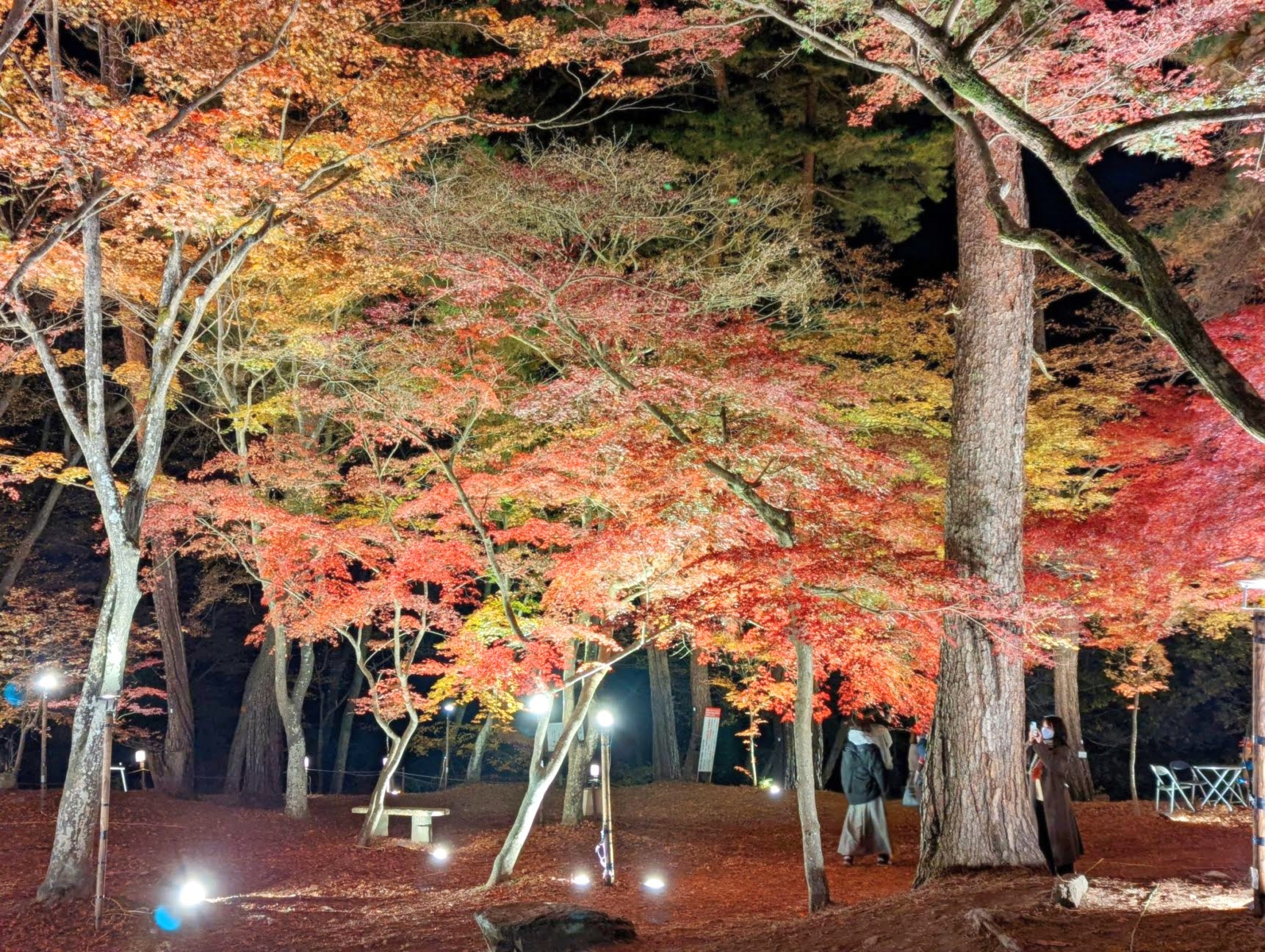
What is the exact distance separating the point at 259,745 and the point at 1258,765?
1755 cm

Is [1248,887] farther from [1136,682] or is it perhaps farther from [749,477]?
[1136,682]

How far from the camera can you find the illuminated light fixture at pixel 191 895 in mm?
8250

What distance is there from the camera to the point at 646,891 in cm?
920

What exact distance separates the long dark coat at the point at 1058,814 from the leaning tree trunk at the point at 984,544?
0.50 meters

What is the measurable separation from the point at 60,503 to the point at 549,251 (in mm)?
17043

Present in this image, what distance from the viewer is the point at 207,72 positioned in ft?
26.9

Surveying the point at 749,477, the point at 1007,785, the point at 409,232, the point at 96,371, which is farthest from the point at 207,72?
the point at 1007,785

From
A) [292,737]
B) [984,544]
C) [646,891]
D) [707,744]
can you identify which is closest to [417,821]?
[292,737]

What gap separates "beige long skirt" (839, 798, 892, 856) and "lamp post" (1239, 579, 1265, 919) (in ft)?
16.2

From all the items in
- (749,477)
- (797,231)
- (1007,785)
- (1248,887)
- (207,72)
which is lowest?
(1248,887)

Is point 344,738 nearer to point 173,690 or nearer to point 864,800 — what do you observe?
point 173,690

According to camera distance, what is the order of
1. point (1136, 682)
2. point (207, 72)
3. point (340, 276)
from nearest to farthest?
1. point (207, 72)
2. point (340, 276)
3. point (1136, 682)

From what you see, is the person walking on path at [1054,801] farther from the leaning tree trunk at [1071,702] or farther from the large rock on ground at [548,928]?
the leaning tree trunk at [1071,702]

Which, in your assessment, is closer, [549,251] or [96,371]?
[96,371]
